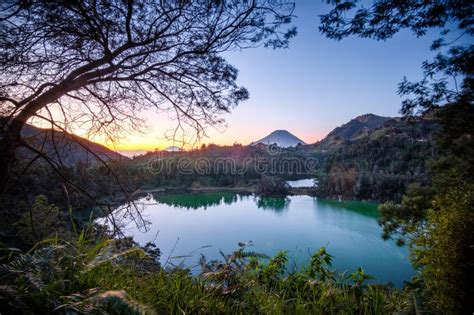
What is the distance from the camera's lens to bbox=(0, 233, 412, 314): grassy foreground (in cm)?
93

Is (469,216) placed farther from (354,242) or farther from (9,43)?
(354,242)

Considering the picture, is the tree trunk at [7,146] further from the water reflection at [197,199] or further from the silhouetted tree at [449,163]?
the water reflection at [197,199]

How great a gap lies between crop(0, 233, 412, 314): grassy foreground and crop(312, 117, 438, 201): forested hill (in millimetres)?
36474

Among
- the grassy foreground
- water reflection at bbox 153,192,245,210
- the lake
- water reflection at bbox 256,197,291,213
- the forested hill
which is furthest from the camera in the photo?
water reflection at bbox 153,192,245,210

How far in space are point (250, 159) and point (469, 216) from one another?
244ft

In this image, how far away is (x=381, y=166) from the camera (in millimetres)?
50594

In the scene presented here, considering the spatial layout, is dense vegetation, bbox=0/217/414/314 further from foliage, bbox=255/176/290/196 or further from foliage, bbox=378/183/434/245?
foliage, bbox=255/176/290/196

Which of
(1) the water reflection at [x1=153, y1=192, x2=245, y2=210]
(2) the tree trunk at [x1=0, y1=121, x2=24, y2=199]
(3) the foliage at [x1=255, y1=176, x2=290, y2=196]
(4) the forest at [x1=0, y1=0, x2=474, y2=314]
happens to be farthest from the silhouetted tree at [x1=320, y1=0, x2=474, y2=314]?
(3) the foliage at [x1=255, y1=176, x2=290, y2=196]

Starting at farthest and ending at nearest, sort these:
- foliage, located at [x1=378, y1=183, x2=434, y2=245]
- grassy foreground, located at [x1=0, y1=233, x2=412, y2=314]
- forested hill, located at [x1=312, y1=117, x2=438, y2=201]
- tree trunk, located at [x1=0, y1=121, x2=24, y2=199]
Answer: forested hill, located at [x1=312, y1=117, x2=438, y2=201] < foliage, located at [x1=378, y1=183, x2=434, y2=245] < tree trunk, located at [x1=0, y1=121, x2=24, y2=199] < grassy foreground, located at [x1=0, y1=233, x2=412, y2=314]

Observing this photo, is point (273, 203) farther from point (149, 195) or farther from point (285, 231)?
point (149, 195)

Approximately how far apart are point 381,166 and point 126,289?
57.1 meters

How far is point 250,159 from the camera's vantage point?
2992 inches

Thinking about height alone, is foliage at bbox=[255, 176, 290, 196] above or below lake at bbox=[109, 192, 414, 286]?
above

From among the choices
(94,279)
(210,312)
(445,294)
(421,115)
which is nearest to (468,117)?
(421,115)
